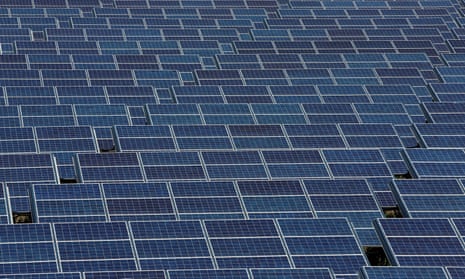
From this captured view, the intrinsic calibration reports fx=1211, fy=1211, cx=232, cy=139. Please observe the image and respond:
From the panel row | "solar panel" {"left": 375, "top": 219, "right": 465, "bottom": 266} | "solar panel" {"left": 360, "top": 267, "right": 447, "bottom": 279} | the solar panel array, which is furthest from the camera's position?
"solar panel" {"left": 375, "top": 219, "right": 465, "bottom": 266}

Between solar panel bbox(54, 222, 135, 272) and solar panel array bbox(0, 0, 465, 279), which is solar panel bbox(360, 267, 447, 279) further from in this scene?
solar panel bbox(54, 222, 135, 272)

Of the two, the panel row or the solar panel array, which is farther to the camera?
the solar panel array

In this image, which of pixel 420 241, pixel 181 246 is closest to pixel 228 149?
pixel 181 246

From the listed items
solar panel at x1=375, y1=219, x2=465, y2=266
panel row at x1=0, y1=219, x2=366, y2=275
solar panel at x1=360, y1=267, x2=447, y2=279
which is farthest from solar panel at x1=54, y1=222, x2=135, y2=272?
solar panel at x1=375, y1=219, x2=465, y2=266

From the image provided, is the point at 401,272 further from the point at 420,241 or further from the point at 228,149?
the point at 228,149

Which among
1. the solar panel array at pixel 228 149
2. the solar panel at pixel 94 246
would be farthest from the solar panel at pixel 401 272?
the solar panel at pixel 94 246

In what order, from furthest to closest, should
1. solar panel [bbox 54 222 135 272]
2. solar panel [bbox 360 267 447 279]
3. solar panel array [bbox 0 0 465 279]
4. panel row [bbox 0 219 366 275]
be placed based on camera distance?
1. solar panel array [bbox 0 0 465 279]
2. solar panel [bbox 54 222 135 272]
3. panel row [bbox 0 219 366 275]
4. solar panel [bbox 360 267 447 279]

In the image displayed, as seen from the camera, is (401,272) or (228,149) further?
(228,149)

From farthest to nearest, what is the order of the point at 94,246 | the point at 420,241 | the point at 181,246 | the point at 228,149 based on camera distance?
the point at 228,149, the point at 420,241, the point at 181,246, the point at 94,246

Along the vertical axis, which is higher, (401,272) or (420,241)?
(401,272)
